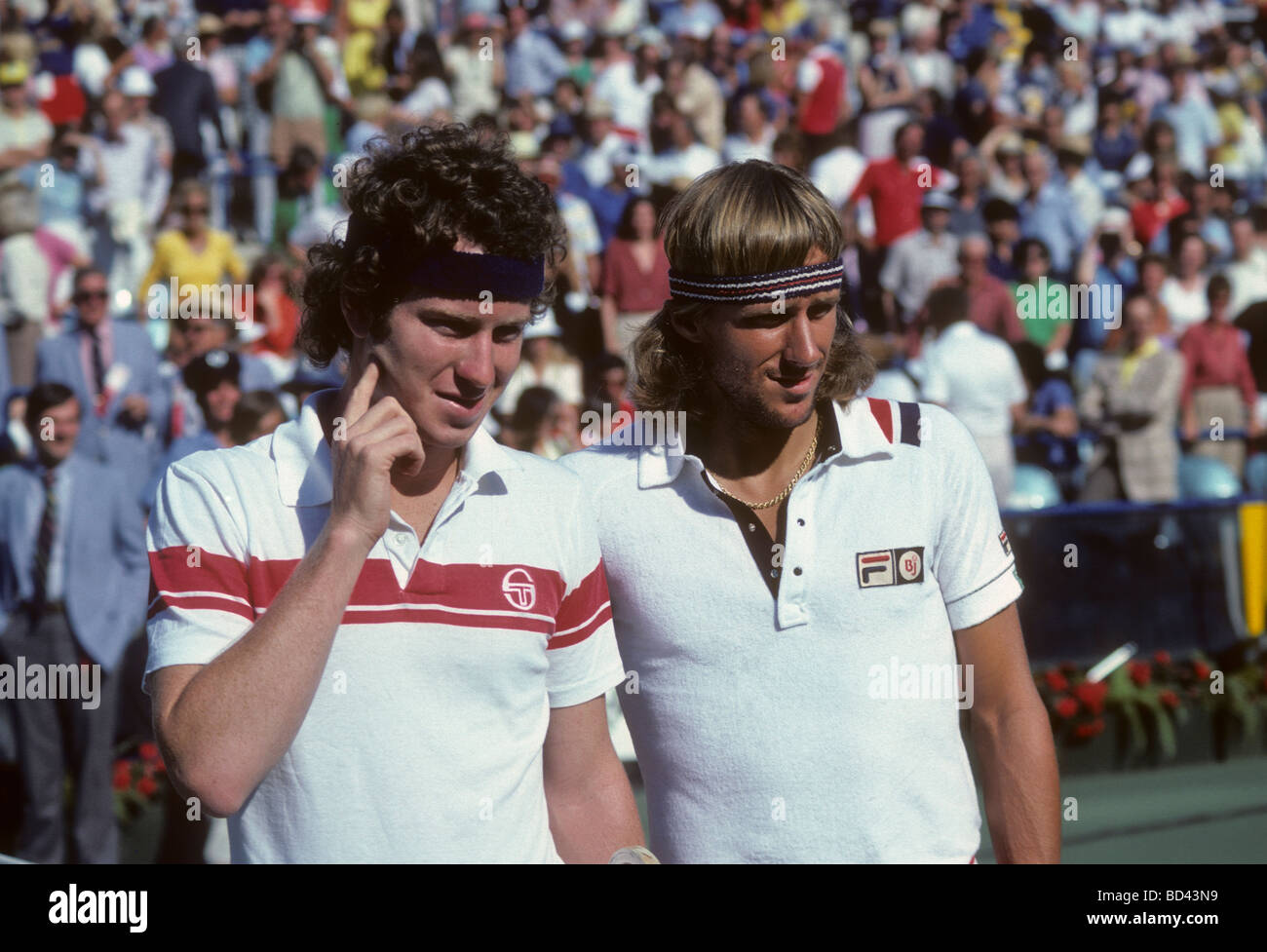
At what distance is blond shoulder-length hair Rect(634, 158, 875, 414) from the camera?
11.7 feet

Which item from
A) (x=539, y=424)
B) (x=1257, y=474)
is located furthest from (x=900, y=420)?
(x=1257, y=474)

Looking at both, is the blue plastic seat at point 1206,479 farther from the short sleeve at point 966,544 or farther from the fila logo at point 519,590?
the fila logo at point 519,590

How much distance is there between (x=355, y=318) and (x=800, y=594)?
3.35 ft

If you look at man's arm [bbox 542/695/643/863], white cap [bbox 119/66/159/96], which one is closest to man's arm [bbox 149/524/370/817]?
man's arm [bbox 542/695/643/863]

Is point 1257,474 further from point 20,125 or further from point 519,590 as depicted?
point 519,590

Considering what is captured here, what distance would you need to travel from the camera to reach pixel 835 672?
3451mm

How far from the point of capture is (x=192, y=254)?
11.9 metres

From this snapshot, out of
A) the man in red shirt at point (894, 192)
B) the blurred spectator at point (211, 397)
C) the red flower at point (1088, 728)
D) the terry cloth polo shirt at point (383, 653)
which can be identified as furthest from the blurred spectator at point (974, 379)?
the terry cloth polo shirt at point (383, 653)

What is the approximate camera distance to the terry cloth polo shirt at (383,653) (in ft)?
9.46

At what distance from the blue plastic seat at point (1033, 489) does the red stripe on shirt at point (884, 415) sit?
7777 millimetres

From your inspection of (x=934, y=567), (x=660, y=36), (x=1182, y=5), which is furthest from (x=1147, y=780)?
(x=1182, y=5)

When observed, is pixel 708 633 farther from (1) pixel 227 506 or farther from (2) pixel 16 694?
(2) pixel 16 694

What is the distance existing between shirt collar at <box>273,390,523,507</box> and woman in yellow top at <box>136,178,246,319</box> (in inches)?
354
